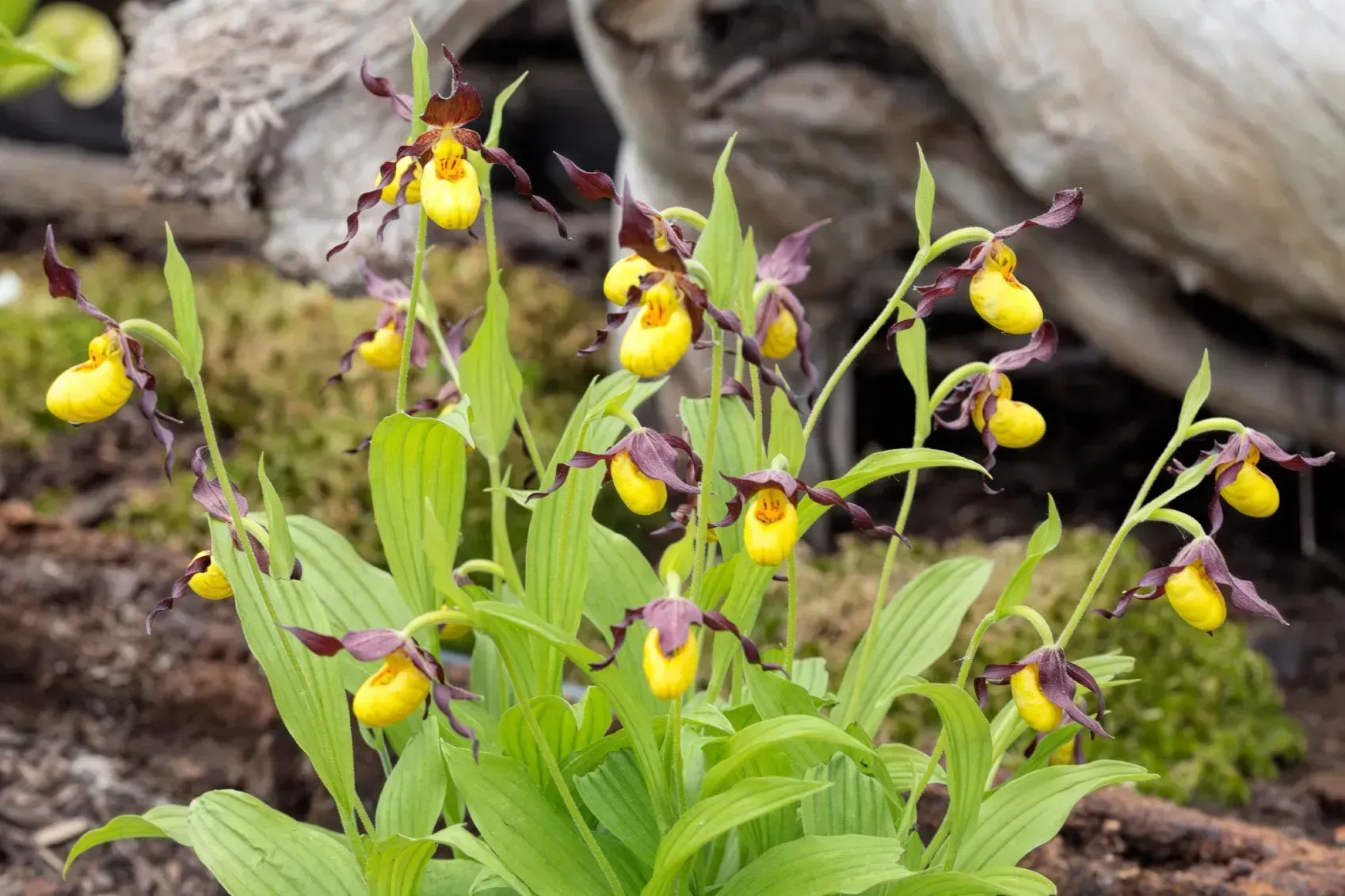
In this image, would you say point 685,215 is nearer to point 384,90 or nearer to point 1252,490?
point 384,90

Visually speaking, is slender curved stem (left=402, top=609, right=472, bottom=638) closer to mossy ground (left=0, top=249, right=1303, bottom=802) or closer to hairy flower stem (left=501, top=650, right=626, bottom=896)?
hairy flower stem (left=501, top=650, right=626, bottom=896)

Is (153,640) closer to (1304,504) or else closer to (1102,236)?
(1102,236)

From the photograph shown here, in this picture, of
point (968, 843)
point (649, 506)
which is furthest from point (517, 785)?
point (968, 843)

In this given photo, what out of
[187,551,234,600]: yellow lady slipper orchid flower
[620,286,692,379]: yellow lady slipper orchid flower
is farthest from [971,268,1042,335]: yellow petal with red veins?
[187,551,234,600]: yellow lady slipper orchid flower

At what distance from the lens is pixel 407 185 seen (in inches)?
31.1

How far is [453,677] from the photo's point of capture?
1.38 m

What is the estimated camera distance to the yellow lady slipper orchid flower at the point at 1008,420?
0.81 meters

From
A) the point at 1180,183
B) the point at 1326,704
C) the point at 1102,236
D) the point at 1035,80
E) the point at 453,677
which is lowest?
the point at 1326,704

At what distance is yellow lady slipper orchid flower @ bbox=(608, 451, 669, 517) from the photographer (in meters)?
0.68

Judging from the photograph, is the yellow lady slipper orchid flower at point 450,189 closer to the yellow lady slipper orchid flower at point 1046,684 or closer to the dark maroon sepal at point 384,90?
the dark maroon sepal at point 384,90

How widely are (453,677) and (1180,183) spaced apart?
1.11 m

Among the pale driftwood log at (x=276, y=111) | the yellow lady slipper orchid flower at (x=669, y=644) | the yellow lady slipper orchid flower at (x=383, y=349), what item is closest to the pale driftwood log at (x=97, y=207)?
the pale driftwood log at (x=276, y=111)

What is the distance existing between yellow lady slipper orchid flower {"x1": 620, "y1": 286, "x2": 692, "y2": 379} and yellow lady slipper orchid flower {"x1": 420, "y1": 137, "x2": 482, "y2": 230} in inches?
5.4

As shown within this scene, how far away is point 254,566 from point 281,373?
1.71m
